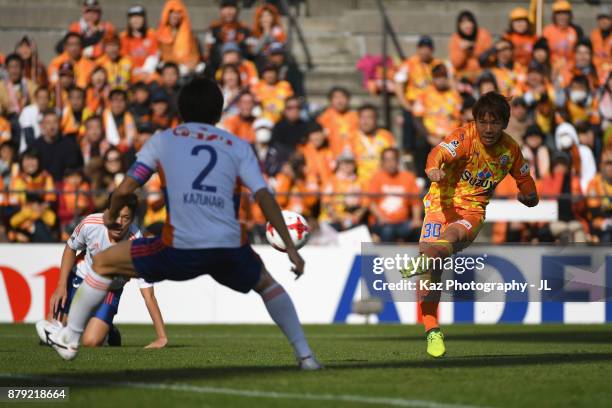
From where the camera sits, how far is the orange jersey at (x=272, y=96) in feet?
67.8

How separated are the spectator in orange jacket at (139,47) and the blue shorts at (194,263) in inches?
530

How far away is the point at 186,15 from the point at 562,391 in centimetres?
1537

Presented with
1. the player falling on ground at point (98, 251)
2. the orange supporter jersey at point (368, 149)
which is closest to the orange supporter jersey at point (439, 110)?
the orange supporter jersey at point (368, 149)

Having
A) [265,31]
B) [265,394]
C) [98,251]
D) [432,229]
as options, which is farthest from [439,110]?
[265,394]

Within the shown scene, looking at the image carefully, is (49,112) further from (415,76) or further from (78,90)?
(415,76)

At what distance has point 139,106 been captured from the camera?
2039 centimetres

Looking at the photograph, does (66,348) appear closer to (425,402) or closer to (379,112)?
(425,402)

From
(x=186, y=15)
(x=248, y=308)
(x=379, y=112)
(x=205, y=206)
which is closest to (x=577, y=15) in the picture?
(x=379, y=112)

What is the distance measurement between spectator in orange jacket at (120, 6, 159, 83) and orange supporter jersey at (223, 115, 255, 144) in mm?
1968

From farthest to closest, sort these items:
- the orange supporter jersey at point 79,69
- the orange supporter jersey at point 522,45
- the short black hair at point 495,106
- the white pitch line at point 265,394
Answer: the orange supporter jersey at point 522,45 < the orange supporter jersey at point 79,69 < the short black hair at point 495,106 < the white pitch line at point 265,394

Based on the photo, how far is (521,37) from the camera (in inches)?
882

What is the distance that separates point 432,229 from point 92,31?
39.4 ft

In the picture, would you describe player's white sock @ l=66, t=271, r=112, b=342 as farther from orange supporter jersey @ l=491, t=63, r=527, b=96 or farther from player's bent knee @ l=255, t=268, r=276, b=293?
orange supporter jersey @ l=491, t=63, r=527, b=96

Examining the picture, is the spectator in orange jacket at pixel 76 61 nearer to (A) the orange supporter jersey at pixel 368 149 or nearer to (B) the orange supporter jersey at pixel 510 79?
(A) the orange supporter jersey at pixel 368 149
